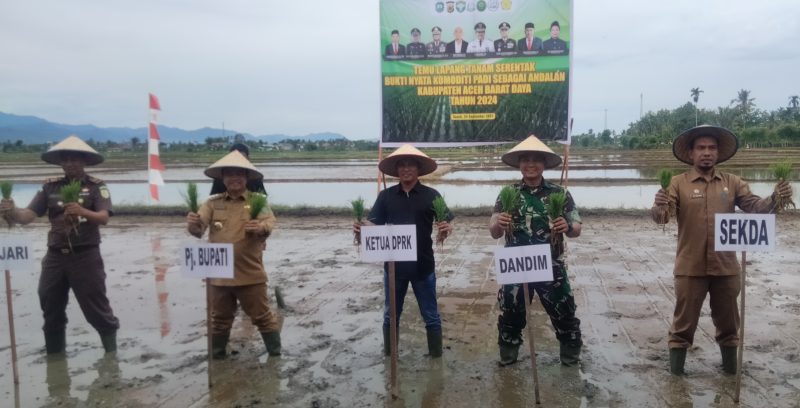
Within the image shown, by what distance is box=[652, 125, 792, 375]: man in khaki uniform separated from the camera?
3908 millimetres

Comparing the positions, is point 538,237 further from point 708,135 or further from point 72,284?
point 72,284

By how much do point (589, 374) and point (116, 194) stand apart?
1926 centimetres

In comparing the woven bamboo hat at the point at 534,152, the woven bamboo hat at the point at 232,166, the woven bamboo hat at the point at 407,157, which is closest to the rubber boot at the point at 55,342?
the woven bamboo hat at the point at 232,166

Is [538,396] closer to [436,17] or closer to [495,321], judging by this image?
[495,321]

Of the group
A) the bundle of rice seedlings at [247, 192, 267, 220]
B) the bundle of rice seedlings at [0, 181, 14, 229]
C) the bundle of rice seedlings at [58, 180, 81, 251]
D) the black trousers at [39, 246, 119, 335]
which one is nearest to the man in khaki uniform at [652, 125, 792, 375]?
the bundle of rice seedlings at [247, 192, 267, 220]

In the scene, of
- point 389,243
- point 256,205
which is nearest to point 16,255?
point 256,205

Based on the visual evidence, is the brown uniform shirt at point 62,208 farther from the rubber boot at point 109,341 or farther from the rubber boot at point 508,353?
the rubber boot at point 508,353

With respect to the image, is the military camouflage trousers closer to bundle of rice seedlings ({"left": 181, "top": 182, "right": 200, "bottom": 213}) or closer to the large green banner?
bundle of rice seedlings ({"left": 181, "top": 182, "right": 200, "bottom": 213})

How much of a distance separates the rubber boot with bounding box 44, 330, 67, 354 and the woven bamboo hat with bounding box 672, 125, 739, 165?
5121 mm

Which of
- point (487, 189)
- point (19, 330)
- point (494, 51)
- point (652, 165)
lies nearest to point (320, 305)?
point (19, 330)

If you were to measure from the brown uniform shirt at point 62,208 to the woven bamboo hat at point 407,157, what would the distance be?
229cm

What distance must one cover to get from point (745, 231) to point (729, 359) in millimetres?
1064

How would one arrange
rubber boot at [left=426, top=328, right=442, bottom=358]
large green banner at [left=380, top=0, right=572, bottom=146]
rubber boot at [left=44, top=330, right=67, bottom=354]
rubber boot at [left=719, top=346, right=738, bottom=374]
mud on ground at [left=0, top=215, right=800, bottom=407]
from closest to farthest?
mud on ground at [left=0, top=215, right=800, bottom=407]
rubber boot at [left=719, top=346, right=738, bottom=374]
rubber boot at [left=426, top=328, right=442, bottom=358]
rubber boot at [left=44, top=330, right=67, bottom=354]
large green banner at [left=380, top=0, right=572, bottom=146]

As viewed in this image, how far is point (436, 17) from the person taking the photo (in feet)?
22.0
